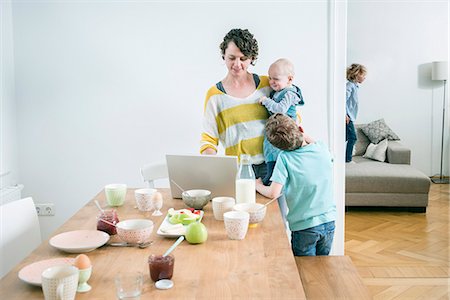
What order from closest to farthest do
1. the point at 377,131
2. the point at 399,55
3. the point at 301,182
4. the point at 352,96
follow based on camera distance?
1. the point at 301,182
2. the point at 352,96
3. the point at 377,131
4. the point at 399,55

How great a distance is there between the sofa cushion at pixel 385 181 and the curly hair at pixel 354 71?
0.91 meters

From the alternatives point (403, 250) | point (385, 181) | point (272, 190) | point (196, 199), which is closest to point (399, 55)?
point (385, 181)

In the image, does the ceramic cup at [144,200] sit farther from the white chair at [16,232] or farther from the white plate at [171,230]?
the white chair at [16,232]

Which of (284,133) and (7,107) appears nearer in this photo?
(284,133)

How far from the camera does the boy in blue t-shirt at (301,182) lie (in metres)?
2.44

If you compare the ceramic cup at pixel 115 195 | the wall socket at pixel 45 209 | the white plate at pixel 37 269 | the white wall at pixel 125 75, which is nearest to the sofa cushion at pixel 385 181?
the white wall at pixel 125 75

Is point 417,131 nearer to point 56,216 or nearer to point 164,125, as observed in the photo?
point 164,125

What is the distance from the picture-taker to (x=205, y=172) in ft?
7.89

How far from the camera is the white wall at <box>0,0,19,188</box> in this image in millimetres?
3738

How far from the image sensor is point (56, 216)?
3984 millimetres

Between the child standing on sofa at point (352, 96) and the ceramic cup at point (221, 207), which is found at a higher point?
the child standing on sofa at point (352, 96)

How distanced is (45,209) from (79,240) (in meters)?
2.29

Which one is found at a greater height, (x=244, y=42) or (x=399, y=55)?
(x=399, y=55)

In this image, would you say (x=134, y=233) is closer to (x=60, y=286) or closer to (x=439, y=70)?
(x=60, y=286)
